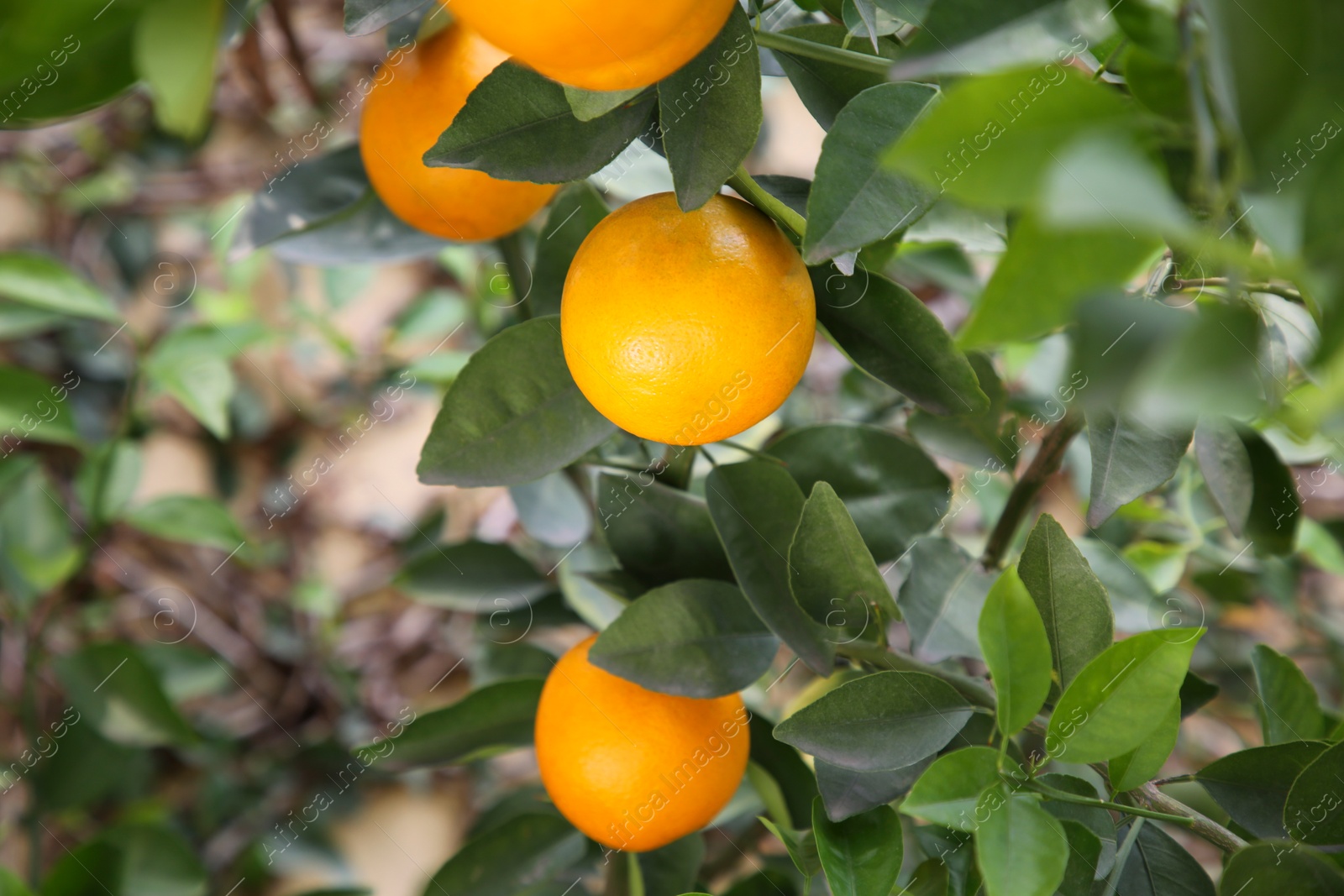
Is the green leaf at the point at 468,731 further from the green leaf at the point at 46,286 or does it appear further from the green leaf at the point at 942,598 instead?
the green leaf at the point at 46,286

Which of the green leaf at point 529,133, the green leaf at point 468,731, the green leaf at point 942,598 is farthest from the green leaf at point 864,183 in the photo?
the green leaf at point 468,731

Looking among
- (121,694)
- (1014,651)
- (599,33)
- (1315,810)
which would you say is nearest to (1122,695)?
(1014,651)

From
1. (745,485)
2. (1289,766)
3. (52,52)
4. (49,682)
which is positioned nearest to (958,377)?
(745,485)

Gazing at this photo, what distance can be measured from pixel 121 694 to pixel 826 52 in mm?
955

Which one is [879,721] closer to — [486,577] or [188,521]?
[486,577]

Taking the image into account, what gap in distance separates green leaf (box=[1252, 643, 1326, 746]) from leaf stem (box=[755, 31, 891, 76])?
47 cm

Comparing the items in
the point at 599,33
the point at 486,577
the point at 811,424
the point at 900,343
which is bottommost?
the point at 486,577

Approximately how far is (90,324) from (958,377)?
1.45m

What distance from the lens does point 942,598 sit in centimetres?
68

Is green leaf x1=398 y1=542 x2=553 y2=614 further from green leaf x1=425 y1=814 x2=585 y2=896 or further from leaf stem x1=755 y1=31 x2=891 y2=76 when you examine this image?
leaf stem x1=755 y1=31 x2=891 y2=76

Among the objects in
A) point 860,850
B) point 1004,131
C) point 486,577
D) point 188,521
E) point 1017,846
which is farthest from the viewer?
point 188,521

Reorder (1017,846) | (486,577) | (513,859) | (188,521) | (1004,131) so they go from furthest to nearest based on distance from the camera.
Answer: (188,521) → (486,577) → (513,859) → (1017,846) → (1004,131)

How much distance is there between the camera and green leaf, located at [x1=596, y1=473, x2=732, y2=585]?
25.3 inches

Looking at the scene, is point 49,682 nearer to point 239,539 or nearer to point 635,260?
point 239,539
